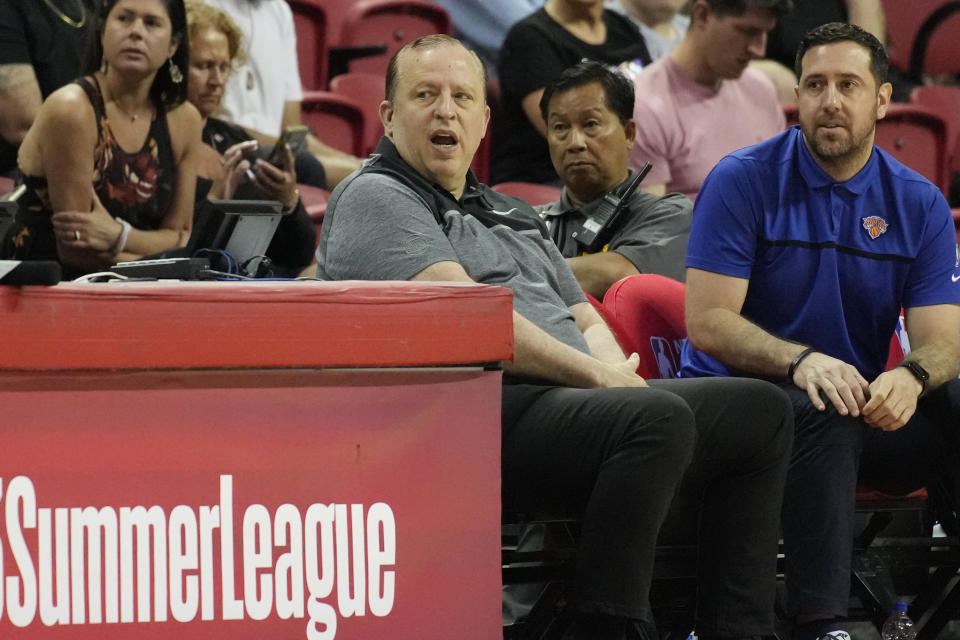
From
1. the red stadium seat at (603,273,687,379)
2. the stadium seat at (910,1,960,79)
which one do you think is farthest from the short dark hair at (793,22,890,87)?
the stadium seat at (910,1,960,79)

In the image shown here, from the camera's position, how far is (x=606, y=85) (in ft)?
11.9

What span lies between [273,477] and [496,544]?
1.18 feet

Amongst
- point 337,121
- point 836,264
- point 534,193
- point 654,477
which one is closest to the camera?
point 654,477

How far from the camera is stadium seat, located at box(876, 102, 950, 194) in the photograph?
5449mm

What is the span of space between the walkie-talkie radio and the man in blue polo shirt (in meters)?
0.69

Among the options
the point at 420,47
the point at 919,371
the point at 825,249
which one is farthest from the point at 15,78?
the point at 919,371

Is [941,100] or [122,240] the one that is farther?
[941,100]

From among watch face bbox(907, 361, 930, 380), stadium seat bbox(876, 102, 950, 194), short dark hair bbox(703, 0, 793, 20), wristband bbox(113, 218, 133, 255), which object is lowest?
watch face bbox(907, 361, 930, 380)

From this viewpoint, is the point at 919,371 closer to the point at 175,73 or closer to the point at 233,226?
the point at 233,226

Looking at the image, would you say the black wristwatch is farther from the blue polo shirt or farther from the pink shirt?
the pink shirt

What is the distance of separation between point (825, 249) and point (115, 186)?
1770 millimetres

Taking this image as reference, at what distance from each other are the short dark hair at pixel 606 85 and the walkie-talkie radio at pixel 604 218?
0.21m

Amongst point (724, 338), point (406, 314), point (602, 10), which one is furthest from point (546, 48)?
point (406, 314)

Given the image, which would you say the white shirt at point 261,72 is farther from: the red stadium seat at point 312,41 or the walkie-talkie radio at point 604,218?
the walkie-talkie radio at point 604,218
